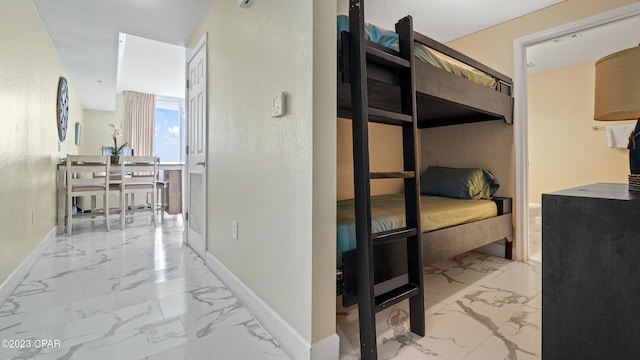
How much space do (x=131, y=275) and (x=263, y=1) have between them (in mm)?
2088

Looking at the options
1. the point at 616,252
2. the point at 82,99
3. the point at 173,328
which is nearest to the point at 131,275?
the point at 173,328

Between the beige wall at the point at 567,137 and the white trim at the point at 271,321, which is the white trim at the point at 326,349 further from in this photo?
the beige wall at the point at 567,137

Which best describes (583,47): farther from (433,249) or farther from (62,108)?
(62,108)

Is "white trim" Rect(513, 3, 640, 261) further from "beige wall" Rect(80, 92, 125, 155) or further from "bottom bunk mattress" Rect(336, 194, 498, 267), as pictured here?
"beige wall" Rect(80, 92, 125, 155)

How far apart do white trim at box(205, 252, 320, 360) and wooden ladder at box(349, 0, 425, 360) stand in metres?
0.25

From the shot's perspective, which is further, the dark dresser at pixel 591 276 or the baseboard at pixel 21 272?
the baseboard at pixel 21 272

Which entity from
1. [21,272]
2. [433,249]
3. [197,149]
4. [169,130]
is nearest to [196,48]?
[197,149]

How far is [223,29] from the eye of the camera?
7.04ft

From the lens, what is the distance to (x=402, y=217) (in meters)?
1.65

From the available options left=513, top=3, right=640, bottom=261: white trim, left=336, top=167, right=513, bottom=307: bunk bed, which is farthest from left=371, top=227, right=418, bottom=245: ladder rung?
left=513, top=3, right=640, bottom=261: white trim

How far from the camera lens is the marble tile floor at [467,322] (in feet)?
4.26

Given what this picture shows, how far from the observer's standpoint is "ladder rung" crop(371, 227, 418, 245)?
1.27 metres

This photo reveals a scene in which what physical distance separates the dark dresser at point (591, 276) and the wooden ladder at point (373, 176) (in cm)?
53

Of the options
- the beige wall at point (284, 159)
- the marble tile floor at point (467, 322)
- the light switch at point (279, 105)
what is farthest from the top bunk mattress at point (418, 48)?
the marble tile floor at point (467, 322)
